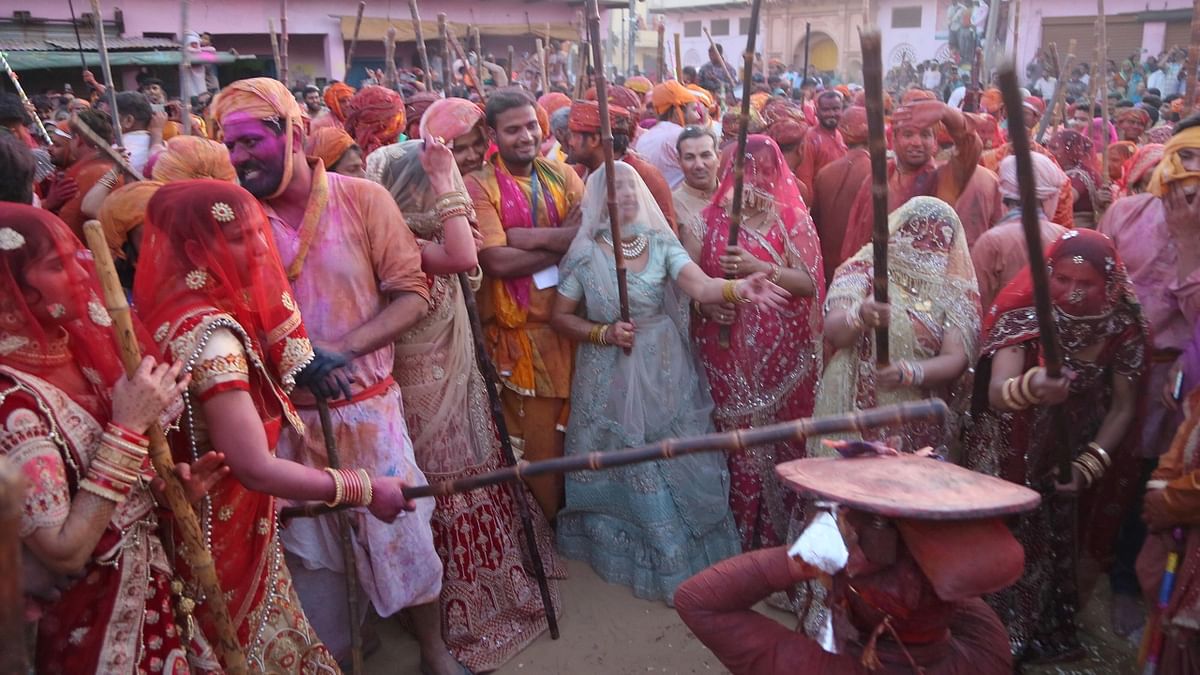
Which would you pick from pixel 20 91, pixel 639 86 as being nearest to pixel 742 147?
pixel 20 91

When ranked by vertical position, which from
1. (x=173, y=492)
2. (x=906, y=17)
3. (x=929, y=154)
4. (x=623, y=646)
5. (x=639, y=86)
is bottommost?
(x=623, y=646)

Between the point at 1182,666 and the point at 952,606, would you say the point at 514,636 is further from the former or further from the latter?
the point at 1182,666

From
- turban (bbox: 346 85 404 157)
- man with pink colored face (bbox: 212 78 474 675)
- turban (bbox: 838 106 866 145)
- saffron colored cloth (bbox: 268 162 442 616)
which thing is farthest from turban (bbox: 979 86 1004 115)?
saffron colored cloth (bbox: 268 162 442 616)

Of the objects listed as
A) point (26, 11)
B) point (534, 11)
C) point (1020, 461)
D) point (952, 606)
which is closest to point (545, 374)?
point (1020, 461)

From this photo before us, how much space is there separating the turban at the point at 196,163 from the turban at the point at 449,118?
0.97 meters

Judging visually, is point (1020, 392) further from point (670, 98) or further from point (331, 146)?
point (670, 98)

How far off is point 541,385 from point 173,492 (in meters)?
2.19

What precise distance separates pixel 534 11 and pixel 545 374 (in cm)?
2665

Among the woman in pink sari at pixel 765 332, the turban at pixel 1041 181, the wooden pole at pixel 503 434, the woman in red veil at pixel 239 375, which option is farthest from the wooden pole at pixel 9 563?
the turban at pixel 1041 181

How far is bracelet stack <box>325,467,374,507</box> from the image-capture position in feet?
7.97

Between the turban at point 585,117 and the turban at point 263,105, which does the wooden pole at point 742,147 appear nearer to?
the turban at point 585,117

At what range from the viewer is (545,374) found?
4.16m

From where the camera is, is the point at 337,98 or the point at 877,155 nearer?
the point at 877,155

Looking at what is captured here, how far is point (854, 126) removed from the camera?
622 cm
